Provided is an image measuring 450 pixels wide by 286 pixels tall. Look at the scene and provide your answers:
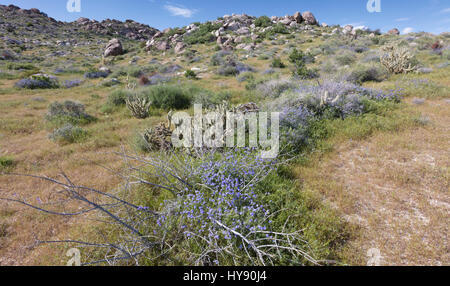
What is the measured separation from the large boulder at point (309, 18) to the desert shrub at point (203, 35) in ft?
52.0

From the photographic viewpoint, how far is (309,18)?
36000mm

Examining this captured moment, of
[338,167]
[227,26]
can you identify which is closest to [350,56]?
[338,167]

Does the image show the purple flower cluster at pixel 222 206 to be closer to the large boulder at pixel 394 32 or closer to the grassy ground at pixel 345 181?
the grassy ground at pixel 345 181

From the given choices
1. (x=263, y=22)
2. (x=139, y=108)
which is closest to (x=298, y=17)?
(x=263, y=22)

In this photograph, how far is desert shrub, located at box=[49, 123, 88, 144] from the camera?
554cm

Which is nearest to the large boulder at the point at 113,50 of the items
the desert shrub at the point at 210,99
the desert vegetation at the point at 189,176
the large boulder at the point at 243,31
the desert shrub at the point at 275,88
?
the large boulder at the point at 243,31

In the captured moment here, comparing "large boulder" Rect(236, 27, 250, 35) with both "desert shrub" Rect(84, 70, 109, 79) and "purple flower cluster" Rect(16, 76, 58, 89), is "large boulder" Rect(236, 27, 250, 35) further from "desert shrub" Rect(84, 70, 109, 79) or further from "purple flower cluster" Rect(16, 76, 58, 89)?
"purple flower cluster" Rect(16, 76, 58, 89)

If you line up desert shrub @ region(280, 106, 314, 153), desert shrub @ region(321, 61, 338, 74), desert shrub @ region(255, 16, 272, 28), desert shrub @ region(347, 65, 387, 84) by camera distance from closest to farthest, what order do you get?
desert shrub @ region(280, 106, 314, 153)
desert shrub @ region(347, 65, 387, 84)
desert shrub @ region(321, 61, 338, 74)
desert shrub @ region(255, 16, 272, 28)
